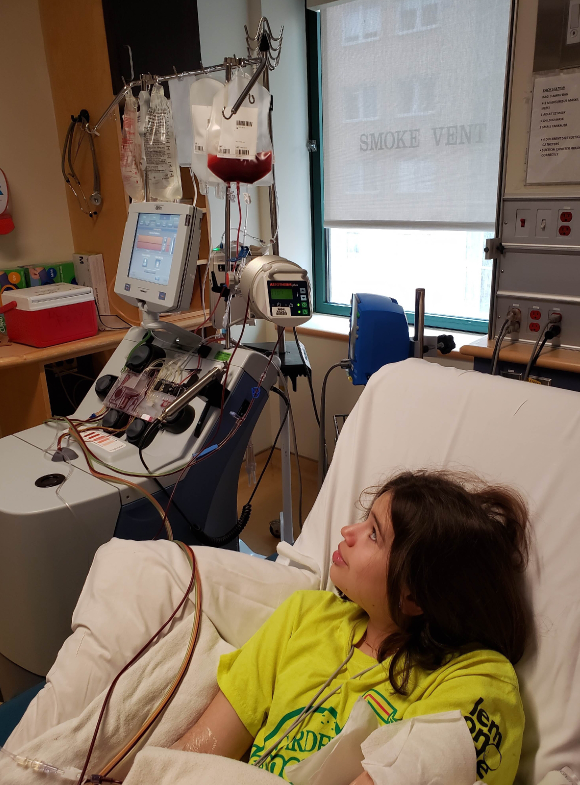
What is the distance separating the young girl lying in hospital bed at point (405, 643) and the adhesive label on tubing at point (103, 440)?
2.58 feet

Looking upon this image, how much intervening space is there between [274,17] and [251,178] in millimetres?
1583

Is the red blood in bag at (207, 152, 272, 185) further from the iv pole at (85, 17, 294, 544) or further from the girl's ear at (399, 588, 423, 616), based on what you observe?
the girl's ear at (399, 588, 423, 616)

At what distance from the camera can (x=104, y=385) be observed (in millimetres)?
1931

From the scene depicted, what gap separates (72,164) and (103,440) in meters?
1.44

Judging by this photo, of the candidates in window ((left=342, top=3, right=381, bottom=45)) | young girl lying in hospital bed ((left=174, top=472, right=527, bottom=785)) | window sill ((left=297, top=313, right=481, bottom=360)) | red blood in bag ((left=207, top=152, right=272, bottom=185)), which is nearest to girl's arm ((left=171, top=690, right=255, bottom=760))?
young girl lying in hospital bed ((left=174, top=472, right=527, bottom=785))

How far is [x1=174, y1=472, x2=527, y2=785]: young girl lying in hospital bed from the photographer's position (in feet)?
2.84

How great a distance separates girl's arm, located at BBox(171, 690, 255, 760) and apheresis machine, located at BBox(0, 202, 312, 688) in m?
0.62

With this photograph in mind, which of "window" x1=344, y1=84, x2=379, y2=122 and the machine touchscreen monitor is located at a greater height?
"window" x1=344, y1=84, x2=379, y2=122

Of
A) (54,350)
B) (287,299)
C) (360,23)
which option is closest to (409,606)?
(287,299)

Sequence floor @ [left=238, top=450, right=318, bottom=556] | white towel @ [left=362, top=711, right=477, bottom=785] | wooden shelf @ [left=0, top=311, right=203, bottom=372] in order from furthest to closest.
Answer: floor @ [left=238, top=450, right=318, bottom=556]
wooden shelf @ [left=0, top=311, right=203, bottom=372]
white towel @ [left=362, top=711, right=477, bottom=785]

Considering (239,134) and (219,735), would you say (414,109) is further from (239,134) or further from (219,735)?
(219,735)

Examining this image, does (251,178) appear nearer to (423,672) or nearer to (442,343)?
(442,343)

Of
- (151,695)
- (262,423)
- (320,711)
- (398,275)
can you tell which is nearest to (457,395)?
(320,711)

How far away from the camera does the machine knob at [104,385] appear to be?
A: 193 centimetres
